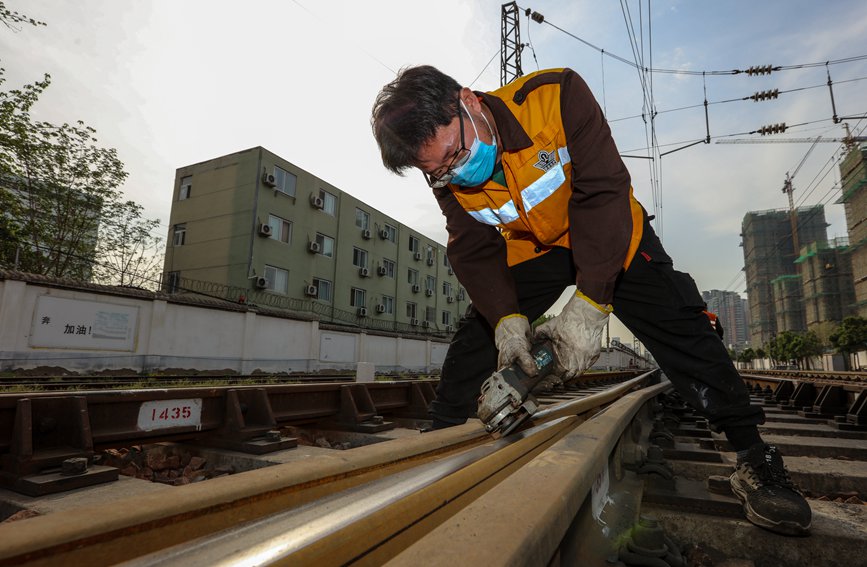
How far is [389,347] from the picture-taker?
23766 millimetres

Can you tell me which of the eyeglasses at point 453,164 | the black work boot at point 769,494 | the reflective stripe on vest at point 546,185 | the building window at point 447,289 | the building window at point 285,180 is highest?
the building window at point 285,180

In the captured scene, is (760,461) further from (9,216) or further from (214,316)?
(9,216)

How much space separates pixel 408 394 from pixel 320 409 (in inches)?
52.0

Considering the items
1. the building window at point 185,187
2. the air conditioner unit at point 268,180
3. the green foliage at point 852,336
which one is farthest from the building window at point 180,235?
the green foliage at point 852,336

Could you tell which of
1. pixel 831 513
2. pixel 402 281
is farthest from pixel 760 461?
pixel 402 281

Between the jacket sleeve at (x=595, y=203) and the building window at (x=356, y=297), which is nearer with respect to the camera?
the jacket sleeve at (x=595, y=203)

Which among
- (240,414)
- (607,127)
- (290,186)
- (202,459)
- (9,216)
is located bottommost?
(202,459)

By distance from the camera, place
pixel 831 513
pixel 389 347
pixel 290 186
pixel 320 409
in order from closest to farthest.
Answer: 1. pixel 831 513
2. pixel 320 409
3. pixel 389 347
4. pixel 290 186

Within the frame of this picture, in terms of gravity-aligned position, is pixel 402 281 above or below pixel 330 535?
above

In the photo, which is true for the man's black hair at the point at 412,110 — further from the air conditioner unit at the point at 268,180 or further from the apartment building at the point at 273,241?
the air conditioner unit at the point at 268,180

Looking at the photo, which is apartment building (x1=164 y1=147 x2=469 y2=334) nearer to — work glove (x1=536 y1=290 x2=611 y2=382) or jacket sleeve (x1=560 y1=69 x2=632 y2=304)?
work glove (x1=536 y1=290 x2=611 y2=382)

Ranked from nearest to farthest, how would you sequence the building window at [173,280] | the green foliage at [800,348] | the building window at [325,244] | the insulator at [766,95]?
the insulator at [766,95] < the building window at [173,280] < the building window at [325,244] < the green foliage at [800,348]

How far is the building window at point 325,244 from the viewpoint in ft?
92.7

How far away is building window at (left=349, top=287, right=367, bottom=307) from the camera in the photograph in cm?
3061
